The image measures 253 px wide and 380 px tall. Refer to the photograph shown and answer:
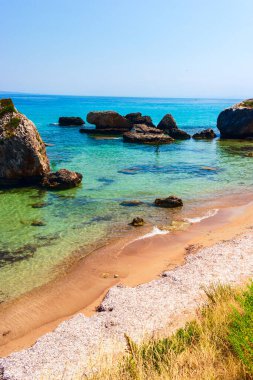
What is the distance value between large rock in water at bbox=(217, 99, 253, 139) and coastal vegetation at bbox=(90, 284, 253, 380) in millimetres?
46160

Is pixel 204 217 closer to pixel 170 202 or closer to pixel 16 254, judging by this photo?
pixel 170 202

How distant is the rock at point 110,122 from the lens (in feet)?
191

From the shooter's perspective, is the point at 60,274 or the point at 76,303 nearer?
the point at 76,303

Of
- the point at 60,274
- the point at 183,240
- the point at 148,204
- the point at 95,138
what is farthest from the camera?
the point at 95,138

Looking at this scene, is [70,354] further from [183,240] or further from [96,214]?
[96,214]

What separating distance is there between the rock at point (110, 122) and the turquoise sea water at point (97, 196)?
15.9m

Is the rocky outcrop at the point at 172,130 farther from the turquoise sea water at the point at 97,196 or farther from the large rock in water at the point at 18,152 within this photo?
the large rock in water at the point at 18,152

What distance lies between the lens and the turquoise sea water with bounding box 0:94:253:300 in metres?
13.9

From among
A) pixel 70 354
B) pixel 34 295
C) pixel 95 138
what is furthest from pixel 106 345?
pixel 95 138

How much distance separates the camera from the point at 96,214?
60.4 ft

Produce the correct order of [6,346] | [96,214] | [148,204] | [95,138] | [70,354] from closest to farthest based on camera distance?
[70,354], [6,346], [96,214], [148,204], [95,138]

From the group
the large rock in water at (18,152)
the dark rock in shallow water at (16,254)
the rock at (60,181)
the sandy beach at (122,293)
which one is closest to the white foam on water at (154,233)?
the sandy beach at (122,293)

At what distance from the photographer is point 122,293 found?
10.8 m

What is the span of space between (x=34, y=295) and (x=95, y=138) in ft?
138
